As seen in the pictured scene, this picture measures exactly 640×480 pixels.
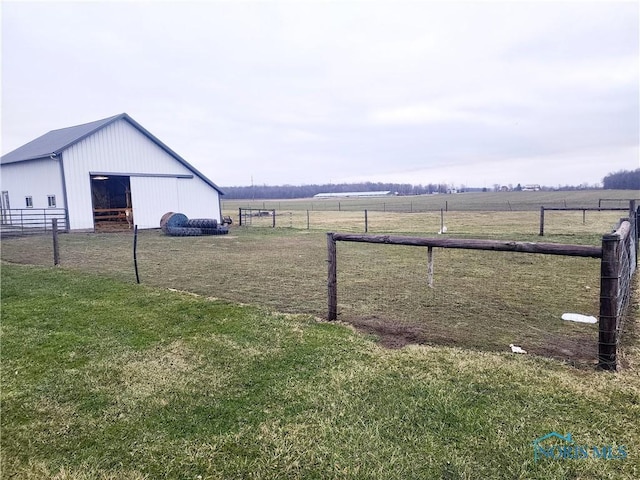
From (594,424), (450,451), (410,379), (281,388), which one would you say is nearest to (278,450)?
(281,388)

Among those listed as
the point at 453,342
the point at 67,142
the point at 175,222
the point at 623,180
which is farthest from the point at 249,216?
the point at 623,180

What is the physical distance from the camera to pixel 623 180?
96.6m

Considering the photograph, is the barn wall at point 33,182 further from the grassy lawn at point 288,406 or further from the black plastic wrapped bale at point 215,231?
the grassy lawn at point 288,406

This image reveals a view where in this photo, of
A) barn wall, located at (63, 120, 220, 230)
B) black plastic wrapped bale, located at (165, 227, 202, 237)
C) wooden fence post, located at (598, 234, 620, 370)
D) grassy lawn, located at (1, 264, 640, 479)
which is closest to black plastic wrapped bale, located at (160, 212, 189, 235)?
black plastic wrapped bale, located at (165, 227, 202, 237)

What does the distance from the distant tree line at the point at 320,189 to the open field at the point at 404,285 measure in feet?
385

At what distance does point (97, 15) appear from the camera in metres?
13.1

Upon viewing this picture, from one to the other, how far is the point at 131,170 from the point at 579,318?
21.8 metres

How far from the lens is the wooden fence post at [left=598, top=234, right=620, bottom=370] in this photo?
356 centimetres

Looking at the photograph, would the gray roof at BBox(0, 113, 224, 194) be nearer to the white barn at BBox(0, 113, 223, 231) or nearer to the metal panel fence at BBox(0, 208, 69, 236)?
the white barn at BBox(0, 113, 223, 231)

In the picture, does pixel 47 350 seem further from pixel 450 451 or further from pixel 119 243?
Result: pixel 119 243

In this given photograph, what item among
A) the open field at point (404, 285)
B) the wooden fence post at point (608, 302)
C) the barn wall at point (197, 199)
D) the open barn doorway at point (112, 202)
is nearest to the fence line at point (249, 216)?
the barn wall at point (197, 199)

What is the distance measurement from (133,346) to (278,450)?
8.26 feet

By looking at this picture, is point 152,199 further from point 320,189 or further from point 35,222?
point 320,189

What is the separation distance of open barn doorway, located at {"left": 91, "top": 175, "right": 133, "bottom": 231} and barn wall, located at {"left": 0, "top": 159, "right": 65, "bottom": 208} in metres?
2.31
